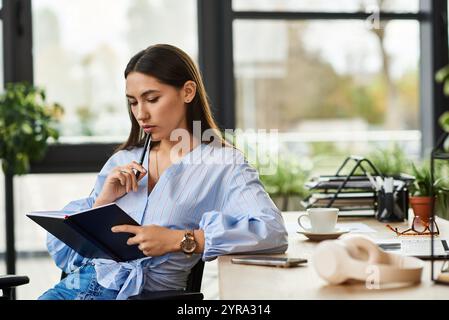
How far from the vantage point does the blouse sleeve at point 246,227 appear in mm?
1760

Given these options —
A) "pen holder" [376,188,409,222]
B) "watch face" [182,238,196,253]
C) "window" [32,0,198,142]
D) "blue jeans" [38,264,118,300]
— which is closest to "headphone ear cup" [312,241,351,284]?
"watch face" [182,238,196,253]

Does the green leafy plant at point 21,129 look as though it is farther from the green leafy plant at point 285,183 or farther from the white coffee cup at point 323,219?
the white coffee cup at point 323,219

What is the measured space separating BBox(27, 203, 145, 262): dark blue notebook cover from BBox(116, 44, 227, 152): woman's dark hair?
0.45 meters

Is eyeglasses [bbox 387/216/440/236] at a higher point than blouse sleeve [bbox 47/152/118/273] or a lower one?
higher

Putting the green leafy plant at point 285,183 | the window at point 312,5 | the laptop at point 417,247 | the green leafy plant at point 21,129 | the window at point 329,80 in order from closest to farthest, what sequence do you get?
the laptop at point 417,247 → the green leafy plant at point 21,129 → the green leafy plant at point 285,183 → the window at point 312,5 → the window at point 329,80

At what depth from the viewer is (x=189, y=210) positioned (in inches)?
78.1

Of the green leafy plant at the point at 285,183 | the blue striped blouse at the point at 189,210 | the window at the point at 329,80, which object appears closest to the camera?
the blue striped blouse at the point at 189,210

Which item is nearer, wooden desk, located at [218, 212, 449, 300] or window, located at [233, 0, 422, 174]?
wooden desk, located at [218, 212, 449, 300]

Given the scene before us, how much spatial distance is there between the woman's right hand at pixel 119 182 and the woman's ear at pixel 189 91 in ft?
0.81

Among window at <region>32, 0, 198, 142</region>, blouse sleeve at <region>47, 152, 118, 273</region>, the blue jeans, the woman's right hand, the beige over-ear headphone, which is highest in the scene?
window at <region>32, 0, 198, 142</region>

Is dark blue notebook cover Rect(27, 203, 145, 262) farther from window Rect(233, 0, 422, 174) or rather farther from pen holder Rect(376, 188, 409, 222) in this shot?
Answer: window Rect(233, 0, 422, 174)

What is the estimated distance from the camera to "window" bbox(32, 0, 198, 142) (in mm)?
4207

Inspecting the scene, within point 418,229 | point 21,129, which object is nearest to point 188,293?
point 418,229

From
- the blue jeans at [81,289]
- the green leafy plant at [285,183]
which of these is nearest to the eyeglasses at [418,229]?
the blue jeans at [81,289]
